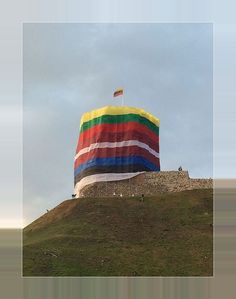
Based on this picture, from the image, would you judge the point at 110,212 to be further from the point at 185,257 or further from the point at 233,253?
the point at 233,253

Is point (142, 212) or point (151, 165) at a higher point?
point (151, 165)

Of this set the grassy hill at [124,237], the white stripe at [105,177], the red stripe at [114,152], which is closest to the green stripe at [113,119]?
the red stripe at [114,152]

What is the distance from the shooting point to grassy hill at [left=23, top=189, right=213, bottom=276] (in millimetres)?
38531

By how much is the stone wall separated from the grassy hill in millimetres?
1377

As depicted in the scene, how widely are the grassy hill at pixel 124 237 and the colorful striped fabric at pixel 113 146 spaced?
3414 millimetres

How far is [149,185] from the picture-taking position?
53562 millimetres

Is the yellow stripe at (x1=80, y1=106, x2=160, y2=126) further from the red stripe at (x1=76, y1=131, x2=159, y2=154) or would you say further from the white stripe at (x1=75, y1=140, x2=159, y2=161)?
the white stripe at (x1=75, y1=140, x2=159, y2=161)

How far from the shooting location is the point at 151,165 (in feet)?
184

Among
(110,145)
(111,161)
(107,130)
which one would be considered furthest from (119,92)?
(111,161)

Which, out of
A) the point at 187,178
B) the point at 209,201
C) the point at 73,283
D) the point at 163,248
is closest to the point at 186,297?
the point at 73,283

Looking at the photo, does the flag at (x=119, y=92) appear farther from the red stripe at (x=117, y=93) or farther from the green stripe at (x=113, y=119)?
the green stripe at (x=113, y=119)

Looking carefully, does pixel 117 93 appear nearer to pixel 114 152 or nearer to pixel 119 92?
pixel 119 92

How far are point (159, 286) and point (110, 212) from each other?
17.0 m

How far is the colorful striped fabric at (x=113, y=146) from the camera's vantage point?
177ft
